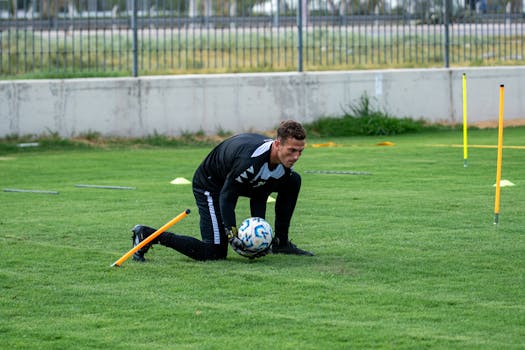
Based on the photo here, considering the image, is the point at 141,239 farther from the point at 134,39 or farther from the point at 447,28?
the point at 447,28

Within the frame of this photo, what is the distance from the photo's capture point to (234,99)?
20.0m

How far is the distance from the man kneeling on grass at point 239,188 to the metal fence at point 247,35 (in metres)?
11.7

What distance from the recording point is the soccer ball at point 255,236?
310 inches

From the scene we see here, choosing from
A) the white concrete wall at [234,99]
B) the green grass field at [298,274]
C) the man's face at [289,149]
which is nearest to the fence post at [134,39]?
the white concrete wall at [234,99]

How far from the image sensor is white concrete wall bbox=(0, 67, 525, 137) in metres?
18.7

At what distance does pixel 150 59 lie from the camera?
2067cm

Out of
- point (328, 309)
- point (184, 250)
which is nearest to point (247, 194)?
point (184, 250)

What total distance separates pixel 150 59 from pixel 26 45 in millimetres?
2454

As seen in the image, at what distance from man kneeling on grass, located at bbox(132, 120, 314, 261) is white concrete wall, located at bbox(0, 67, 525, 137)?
1088 centimetres

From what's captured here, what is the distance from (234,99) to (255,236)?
1232 centimetres

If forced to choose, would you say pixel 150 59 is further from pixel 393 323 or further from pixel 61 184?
pixel 393 323

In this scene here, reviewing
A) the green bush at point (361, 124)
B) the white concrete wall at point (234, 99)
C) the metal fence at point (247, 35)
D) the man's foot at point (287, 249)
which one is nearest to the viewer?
the man's foot at point (287, 249)

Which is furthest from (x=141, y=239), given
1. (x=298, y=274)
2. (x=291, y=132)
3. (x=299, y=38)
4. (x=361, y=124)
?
(x=299, y=38)

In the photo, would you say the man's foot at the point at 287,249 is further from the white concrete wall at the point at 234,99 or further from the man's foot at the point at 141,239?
the white concrete wall at the point at 234,99
